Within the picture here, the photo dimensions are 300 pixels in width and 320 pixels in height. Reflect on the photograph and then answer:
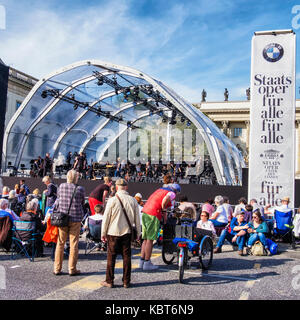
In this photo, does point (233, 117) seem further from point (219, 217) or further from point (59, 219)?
point (59, 219)

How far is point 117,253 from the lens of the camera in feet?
16.9

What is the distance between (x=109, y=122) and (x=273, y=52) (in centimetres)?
1686

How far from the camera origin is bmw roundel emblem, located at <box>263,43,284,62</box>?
11.3 m

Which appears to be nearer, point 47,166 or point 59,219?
point 59,219

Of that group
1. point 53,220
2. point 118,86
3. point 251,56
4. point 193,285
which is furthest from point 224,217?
point 118,86

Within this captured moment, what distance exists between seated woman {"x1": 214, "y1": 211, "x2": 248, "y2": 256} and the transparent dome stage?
952 centimetres

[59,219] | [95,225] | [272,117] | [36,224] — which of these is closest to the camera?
[59,219]

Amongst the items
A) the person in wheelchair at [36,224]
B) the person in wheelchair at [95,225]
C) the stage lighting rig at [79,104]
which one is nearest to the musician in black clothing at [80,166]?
the stage lighting rig at [79,104]

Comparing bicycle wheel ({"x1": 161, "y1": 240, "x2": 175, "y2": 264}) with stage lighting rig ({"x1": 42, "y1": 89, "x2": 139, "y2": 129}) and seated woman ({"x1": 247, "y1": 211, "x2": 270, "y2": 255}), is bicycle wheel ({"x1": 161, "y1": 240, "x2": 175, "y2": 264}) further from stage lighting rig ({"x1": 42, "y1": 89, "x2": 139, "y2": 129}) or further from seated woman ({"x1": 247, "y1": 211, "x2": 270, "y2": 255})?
stage lighting rig ({"x1": 42, "y1": 89, "x2": 139, "y2": 129})

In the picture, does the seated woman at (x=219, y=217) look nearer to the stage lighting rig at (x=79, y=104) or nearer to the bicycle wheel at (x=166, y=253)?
the bicycle wheel at (x=166, y=253)

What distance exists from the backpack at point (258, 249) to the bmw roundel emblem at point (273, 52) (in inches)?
238

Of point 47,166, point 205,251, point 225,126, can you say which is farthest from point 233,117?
point 205,251

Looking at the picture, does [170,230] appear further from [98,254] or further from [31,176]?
[31,176]

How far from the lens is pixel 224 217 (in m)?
8.92
